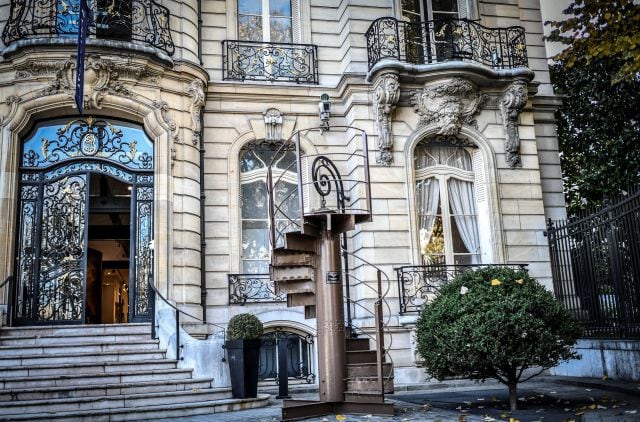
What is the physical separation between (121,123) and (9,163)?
214 centimetres

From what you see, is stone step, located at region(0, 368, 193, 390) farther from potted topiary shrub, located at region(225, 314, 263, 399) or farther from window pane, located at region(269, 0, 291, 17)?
window pane, located at region(269, 0, 291, 17)

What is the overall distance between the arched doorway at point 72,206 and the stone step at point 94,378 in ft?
7.25

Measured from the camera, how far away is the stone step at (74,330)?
428 inches

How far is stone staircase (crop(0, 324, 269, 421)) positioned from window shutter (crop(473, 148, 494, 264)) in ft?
19.8

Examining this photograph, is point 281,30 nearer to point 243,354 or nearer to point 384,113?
point 384,113

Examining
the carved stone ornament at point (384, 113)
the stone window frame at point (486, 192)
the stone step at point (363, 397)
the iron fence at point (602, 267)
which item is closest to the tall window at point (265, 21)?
the carved stone ornament at point (384, 113)

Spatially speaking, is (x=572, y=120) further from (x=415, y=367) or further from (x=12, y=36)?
(x=12, y=36)

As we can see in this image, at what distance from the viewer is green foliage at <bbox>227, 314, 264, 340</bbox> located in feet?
31.8

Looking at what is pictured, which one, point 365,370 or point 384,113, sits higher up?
point 384,113

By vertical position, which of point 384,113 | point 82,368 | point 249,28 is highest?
point 249,28

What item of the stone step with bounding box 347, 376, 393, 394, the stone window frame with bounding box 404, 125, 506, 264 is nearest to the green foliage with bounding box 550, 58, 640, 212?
the stone window frame with bounding box 404, 125, 506, 264

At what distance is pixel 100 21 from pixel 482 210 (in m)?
8.53

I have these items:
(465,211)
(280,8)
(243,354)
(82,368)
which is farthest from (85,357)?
(280,8)

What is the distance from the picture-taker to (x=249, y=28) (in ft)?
47.1
